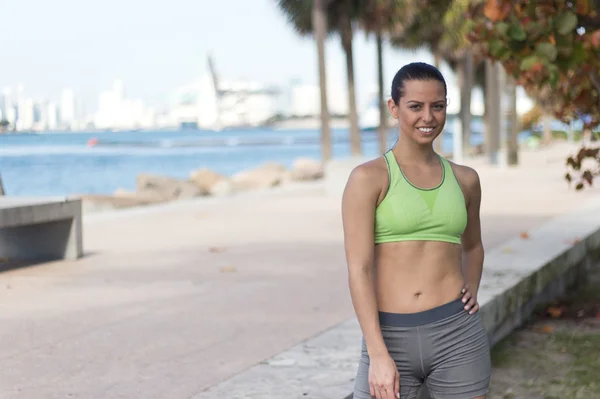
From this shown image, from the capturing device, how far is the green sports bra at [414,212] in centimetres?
283

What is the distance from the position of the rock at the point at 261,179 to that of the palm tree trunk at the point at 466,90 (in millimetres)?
10886

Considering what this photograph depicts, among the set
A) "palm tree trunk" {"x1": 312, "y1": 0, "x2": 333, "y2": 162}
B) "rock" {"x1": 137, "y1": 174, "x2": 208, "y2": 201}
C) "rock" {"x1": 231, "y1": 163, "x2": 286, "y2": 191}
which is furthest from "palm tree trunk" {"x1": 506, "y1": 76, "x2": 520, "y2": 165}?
"rock" {"x1": 137, "y1": 174, "x2": 208, "y2": 201}

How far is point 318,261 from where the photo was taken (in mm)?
9289

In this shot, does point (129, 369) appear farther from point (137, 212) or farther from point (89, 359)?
point (137, 212)

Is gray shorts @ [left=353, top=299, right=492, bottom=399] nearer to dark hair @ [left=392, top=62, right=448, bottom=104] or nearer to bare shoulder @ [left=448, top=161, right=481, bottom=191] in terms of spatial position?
bare shoulder @ [left=448, top=161, right=481, bottom=191]

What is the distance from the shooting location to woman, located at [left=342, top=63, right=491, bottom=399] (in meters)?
2.79

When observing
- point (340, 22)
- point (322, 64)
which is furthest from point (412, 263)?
point (340, 22)

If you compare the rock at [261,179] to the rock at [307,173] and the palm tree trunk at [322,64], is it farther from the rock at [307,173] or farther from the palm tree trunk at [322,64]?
the palm tree trunk at [322,64]

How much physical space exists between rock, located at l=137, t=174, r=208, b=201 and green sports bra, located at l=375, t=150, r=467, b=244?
20797 mm

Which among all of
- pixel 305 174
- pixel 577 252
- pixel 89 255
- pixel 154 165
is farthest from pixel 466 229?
pixel 154 165

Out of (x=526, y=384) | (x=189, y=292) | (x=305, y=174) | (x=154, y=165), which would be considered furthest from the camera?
(x=154, y=165)

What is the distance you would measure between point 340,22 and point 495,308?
22746 mm

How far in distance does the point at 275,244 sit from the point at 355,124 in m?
16.2

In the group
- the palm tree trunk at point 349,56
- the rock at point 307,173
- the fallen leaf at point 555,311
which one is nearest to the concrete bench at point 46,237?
the fallen leaf at point 555,311
